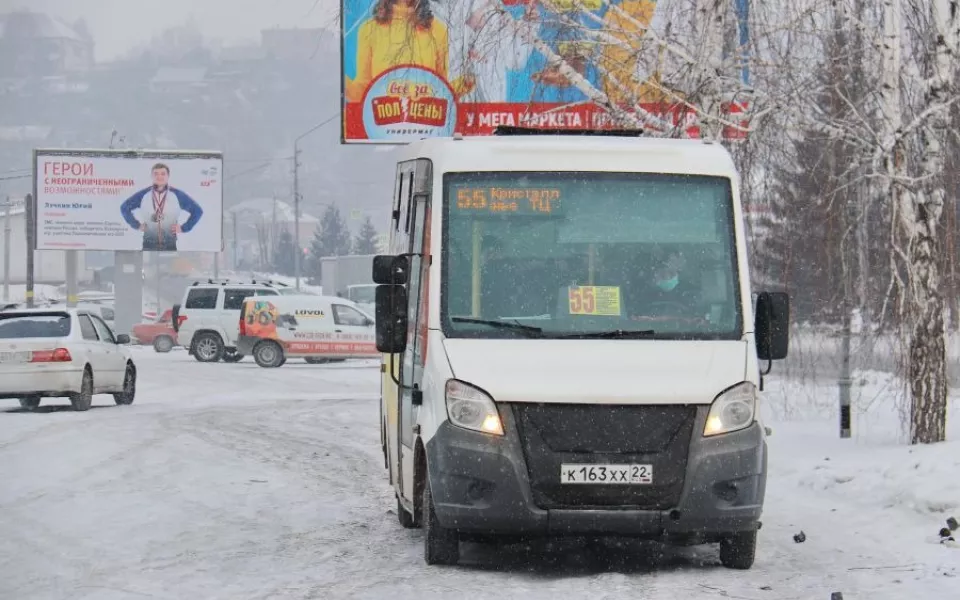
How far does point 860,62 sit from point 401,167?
4.51 metres

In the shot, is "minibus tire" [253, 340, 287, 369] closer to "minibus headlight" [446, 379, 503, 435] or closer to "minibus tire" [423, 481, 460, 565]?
"minibus tire" [423, 481, 460, 565]

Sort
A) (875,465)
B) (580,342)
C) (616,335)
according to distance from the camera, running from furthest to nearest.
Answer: (875,465) → (616,335) → (580,342)

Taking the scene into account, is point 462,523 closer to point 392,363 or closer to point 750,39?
point 392,363

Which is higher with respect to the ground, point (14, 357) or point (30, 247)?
point (30, 247)

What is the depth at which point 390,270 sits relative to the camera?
8.80 meters

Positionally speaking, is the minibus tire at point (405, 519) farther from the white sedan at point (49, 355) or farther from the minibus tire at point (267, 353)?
the minibus tire at point (267, 353)

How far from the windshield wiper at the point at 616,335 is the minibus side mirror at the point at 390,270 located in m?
1.01

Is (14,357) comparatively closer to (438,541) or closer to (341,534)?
(341,534)

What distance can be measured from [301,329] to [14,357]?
56.6 feet

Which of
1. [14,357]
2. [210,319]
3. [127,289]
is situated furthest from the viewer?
[127,289]

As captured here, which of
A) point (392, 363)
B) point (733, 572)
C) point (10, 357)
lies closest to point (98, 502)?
point (392, 363)

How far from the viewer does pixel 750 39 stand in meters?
13.9

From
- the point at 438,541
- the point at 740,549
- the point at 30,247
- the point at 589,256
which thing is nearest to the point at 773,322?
the point at 589,256

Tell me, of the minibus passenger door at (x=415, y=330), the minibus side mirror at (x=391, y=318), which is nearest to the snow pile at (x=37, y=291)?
the minibus passenger door at (x=415, y=330)
